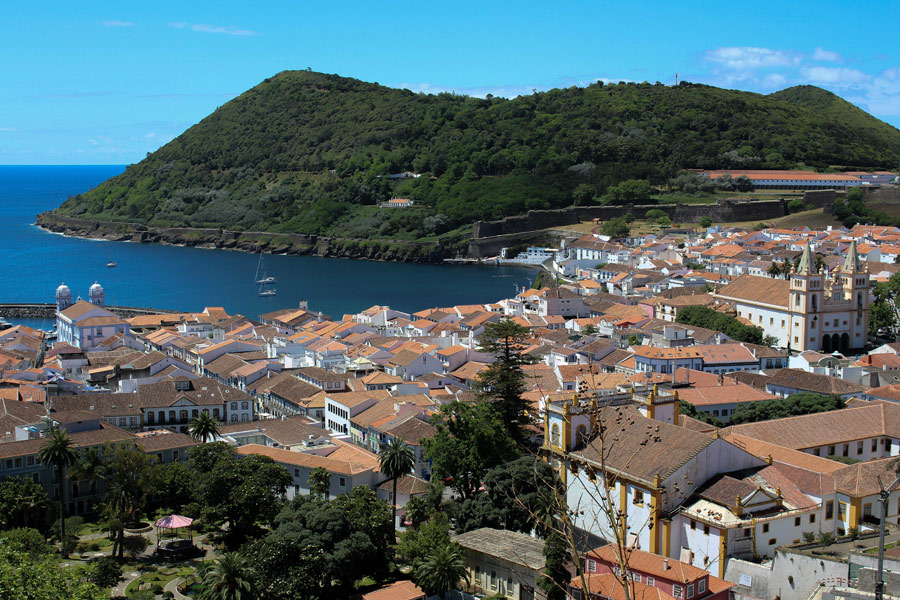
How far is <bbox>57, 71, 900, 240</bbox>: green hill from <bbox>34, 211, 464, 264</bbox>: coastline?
6.43 feet

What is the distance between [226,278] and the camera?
253 ft

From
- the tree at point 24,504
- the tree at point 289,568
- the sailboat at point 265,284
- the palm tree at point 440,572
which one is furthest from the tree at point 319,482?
the sailboat at point 265,284

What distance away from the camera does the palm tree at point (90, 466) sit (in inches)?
Result: 821

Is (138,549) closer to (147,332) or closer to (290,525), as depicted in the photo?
(290,525)

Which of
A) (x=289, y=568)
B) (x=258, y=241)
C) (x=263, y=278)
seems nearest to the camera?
(x=289, y=568)

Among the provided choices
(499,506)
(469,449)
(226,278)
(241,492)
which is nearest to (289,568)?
(241,492)

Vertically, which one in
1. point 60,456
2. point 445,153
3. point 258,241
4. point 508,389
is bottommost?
point 60,456

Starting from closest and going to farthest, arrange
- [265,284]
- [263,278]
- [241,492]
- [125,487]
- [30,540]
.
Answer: [30,540], [241,492], [125,487], [265,284], [263,278]

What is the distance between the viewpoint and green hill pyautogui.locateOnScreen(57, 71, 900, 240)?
9631cm

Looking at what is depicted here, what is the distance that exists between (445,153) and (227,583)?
95.4m

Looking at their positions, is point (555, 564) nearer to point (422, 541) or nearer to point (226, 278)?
point (422, 541)

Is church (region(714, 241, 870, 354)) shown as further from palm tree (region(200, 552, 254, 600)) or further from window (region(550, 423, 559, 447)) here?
palm tree (region(200, 552, 254, 600))

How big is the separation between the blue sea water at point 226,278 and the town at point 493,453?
23705mm

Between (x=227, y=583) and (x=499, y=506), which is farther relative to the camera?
(x=499, y=506)
